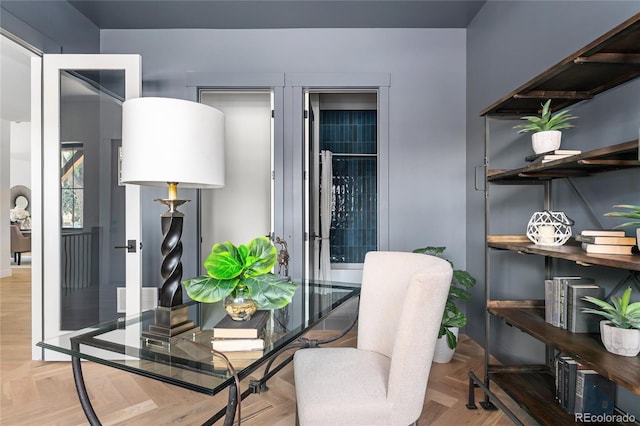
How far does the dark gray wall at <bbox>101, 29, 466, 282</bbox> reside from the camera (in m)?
3.42

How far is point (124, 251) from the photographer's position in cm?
292

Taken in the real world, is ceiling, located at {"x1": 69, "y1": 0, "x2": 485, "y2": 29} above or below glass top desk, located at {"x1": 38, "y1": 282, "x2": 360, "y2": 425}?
above

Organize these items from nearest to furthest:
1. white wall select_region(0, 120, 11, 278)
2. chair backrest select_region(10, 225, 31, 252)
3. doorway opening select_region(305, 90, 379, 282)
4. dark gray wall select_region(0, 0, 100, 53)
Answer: dark gray wall select_region(0, 0, 100, 53), doorway opening select_region(305, 90, 379, 282), white wall select_region(0, 120, 11, 278), chair backrest select_region(10, 225, 31, 252)

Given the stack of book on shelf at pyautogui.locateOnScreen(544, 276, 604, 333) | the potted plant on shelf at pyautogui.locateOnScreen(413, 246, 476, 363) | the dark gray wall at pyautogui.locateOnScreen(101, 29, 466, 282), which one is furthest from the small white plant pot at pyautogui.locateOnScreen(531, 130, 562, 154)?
the dark gray wall at pyautogui.locateOnScreen(101, 29, 466, 282)

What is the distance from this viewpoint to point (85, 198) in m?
2.95

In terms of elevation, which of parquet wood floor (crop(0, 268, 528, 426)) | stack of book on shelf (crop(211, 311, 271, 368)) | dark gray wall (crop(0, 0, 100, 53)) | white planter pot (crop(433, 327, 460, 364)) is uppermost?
dark gray wall (crop(0, 0, 100, 53))

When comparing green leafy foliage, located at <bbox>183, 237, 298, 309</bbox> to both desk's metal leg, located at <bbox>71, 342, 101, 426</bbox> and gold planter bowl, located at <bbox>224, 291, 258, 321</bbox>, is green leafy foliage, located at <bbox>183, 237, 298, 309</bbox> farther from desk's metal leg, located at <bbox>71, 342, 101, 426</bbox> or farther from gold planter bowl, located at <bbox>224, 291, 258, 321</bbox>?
desk's metal leg, located at <bbox>71, 342, 101, 426</bbox>

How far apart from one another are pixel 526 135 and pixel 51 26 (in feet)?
11.8

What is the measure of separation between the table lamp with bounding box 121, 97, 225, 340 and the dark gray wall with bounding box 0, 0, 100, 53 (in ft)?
6.69

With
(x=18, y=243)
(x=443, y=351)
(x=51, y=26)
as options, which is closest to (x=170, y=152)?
(x=443, y=351)

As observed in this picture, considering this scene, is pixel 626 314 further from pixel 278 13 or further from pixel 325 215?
pixel 325 215

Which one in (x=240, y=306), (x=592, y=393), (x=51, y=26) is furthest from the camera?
(x=51, y=26)

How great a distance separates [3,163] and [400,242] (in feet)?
24.6

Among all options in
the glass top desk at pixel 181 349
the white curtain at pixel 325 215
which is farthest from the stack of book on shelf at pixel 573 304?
the white curtain at pixel 325 215
